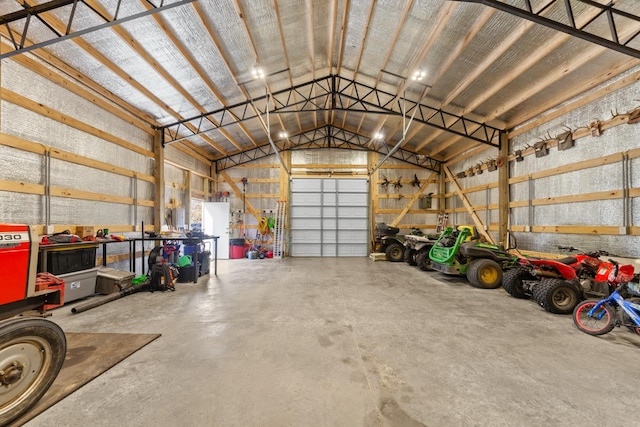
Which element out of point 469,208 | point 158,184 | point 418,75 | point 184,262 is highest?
point 418,75

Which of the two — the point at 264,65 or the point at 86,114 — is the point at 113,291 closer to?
the point at 86,114

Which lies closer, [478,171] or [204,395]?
[204,395]

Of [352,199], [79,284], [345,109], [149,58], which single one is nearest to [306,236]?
[352,199]

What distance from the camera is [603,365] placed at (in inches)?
93.9

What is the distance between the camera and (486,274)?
17.6 ft

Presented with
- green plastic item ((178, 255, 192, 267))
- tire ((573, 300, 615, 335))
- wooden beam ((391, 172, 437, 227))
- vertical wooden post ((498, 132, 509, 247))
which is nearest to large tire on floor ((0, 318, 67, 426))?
green plastic item ((178, 255, 192, 267))

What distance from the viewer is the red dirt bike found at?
373 cm

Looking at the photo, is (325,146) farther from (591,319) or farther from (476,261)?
(591,319)

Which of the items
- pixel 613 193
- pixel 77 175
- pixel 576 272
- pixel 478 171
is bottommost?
pixel 576 272

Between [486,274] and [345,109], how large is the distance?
5684 millimetres

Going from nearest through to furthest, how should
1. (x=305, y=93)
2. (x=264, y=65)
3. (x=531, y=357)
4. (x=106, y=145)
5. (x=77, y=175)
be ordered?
(x=531, y=357)
(x=77, y=175)
(x=106, y=145)
(x=264, y=65)
(x=305, y=93)

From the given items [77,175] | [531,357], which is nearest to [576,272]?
[531,357]

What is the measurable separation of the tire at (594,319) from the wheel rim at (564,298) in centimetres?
30

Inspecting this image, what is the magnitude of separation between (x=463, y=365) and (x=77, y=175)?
22.4ft
